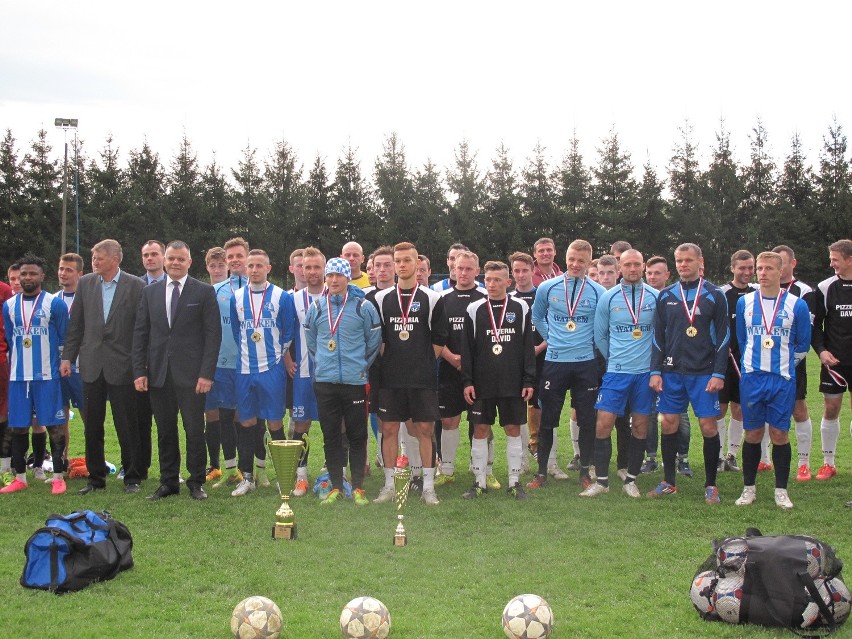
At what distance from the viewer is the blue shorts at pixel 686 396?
7.39m

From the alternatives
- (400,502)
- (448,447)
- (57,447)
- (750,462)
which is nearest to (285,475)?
(400,502)

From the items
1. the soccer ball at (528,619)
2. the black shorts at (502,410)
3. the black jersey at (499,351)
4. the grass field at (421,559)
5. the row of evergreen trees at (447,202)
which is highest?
the row of evergreen trees at (447,202)

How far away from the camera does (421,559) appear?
580 cm

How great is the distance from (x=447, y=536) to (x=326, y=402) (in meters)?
1.87

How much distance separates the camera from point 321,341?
Result: 25.1 ft

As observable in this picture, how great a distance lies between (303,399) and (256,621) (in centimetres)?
413

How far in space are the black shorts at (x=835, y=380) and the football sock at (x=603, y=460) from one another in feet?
7.88

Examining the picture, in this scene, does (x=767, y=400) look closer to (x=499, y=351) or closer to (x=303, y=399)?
(x=499, y=351)

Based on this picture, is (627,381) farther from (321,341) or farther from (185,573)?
(185,573)

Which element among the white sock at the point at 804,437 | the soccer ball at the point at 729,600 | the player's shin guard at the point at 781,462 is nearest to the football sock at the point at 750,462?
the player's shin guard at the point at 781,462

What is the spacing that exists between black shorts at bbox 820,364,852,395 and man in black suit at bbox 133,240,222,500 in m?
6.06

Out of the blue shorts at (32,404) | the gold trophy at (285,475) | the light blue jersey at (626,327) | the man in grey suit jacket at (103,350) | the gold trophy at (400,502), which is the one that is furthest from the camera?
the blue shorts at (32,404)

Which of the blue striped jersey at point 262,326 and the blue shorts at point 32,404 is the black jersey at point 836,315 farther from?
the blue shorts at point 32,404

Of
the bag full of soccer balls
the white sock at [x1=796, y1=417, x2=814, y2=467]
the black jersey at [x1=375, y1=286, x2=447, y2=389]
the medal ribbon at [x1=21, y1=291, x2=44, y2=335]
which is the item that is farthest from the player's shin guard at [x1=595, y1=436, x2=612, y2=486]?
the medal ribbon at [x1=21, y1=291, x2=44, y2=335]
